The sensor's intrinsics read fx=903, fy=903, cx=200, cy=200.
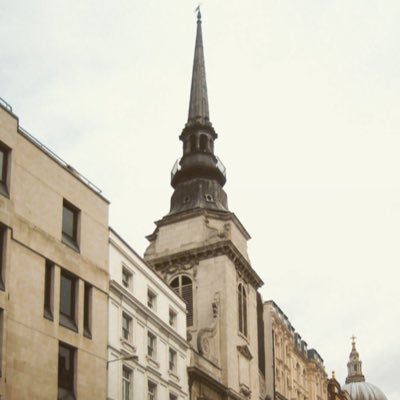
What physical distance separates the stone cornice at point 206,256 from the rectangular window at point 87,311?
2595 cm

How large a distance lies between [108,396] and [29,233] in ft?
35.3

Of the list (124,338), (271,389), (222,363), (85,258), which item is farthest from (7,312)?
(271,389)

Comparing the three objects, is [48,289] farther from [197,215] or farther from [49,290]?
[197,215]

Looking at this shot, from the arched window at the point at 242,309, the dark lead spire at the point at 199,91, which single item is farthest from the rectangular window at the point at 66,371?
the dark lead spire at the point at 199,91

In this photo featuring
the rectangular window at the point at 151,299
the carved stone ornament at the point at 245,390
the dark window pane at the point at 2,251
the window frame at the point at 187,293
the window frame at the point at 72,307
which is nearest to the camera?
the dark window pane at the point at 2,251

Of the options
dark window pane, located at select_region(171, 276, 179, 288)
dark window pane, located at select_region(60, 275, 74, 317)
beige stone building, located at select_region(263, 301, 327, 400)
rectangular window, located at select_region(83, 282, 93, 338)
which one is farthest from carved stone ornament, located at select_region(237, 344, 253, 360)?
dark window pane, located at select_region(60, 275, 74, 317)

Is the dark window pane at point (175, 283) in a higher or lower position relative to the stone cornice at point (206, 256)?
lower

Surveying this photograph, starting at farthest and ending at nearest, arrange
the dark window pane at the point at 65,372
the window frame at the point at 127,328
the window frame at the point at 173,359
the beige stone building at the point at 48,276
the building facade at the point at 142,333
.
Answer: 1. the window frame at the point at 173,359
2. the window frame at the point at 127,328
3. the building facade at the point at 142,333
4. the dark window pane at the point at 65,372
5. the beige stone building at the point at 48,276

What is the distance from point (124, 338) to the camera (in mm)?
52031

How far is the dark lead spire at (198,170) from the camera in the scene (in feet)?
260

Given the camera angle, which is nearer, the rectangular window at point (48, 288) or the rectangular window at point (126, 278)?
the rectangular window at point (48, 288)

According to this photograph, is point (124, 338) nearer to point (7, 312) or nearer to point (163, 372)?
point (163, 372)

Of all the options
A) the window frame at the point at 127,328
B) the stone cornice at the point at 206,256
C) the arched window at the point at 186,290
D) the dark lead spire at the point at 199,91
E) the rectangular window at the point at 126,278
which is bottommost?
the window frame at the point at 127,328

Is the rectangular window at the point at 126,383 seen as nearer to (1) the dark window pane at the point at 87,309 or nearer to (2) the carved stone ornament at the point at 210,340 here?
(1) the dark window pane at the point at 87,309
